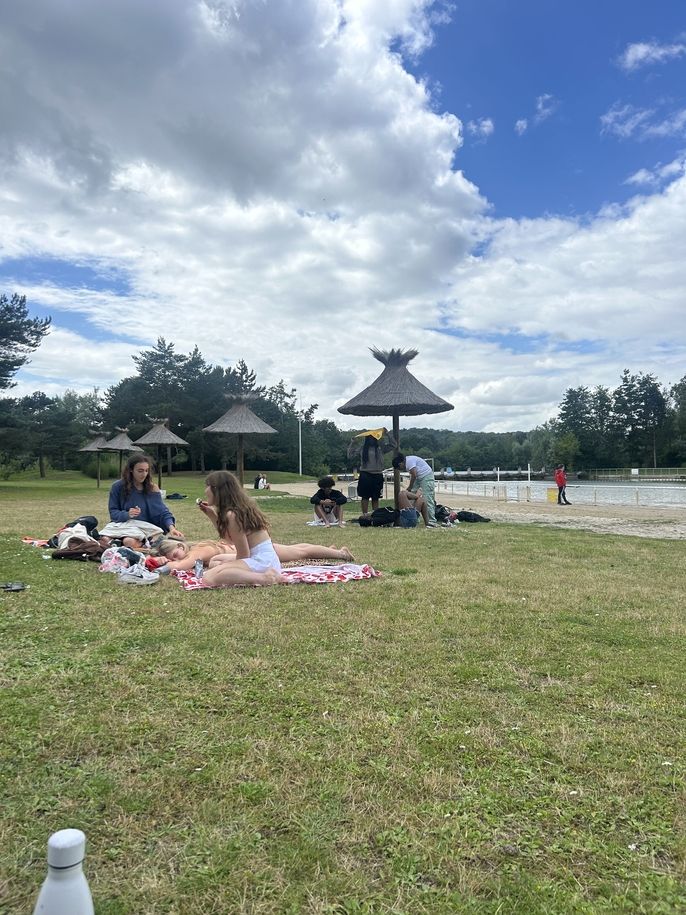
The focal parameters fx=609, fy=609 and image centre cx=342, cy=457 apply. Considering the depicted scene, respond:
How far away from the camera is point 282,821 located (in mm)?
2035

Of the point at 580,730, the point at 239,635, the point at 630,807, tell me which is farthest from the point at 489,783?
the point at 239,635

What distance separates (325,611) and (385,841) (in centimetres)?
299

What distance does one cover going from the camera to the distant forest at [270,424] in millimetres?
40625

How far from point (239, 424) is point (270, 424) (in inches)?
1958

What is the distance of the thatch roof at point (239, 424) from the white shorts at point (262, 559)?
13.7m

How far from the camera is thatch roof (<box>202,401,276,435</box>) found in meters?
19.8

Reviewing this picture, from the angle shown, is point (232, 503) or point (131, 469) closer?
point (232, 503)

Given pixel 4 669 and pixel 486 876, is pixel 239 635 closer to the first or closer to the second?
pixel 4 669

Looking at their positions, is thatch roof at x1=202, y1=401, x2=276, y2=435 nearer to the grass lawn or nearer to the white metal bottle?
the grass lawn

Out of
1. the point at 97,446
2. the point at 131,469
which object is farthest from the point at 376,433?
the point at 97,446

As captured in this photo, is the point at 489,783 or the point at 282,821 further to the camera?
the point at 489,783

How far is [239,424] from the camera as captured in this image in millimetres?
20328

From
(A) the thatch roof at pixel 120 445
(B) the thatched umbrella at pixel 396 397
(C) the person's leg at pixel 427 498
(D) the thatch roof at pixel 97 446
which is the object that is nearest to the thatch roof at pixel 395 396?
(B) the thatched umbrella at pixel 396 397

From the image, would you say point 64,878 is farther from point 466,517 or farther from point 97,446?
point 97,446
